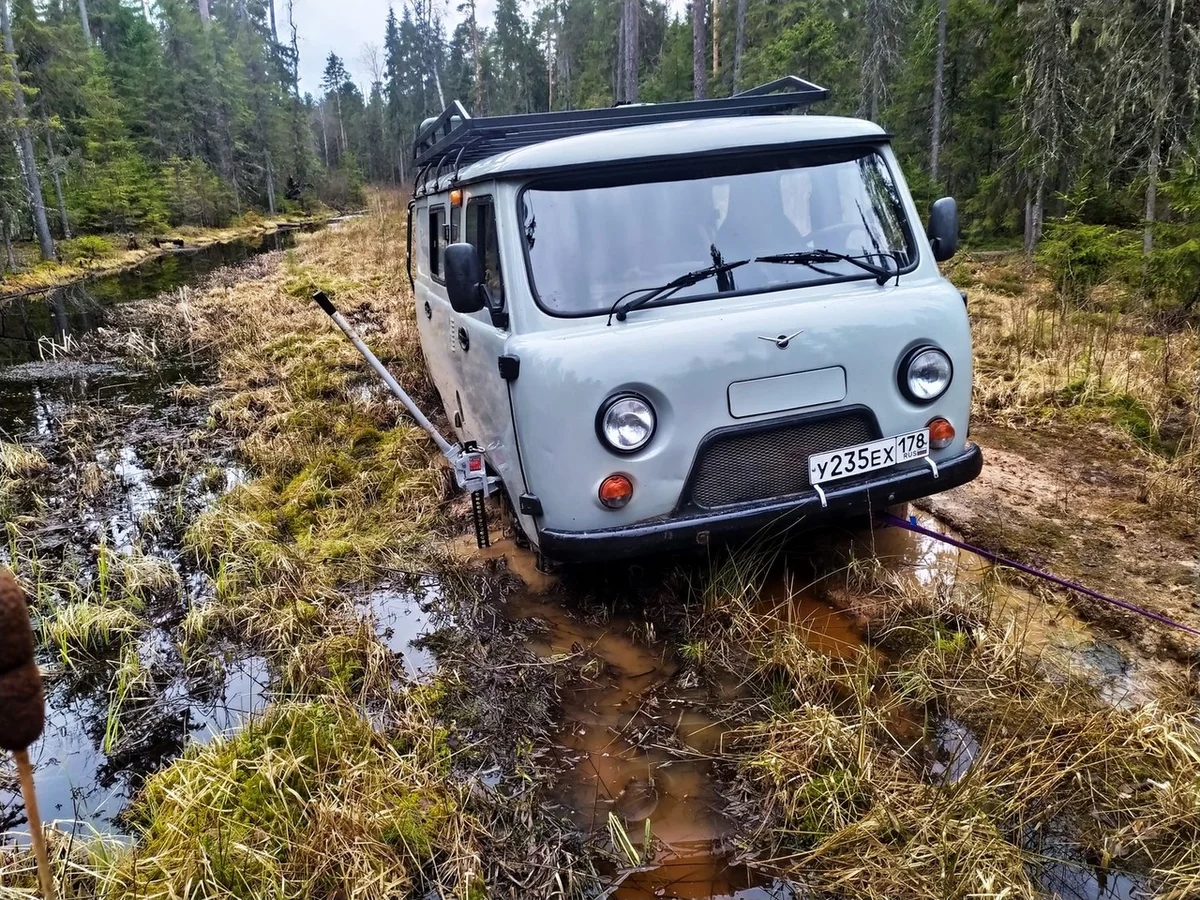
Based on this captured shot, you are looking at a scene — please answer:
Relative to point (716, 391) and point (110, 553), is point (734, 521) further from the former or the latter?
point (110, 553)

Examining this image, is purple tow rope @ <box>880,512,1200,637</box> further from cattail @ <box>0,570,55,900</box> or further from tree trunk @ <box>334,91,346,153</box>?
tree trunk @ <box>334,91,346,153</box>

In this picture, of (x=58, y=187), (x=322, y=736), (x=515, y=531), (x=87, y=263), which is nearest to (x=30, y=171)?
(x=87, y=263)

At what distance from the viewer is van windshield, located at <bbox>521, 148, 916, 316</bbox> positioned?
11.9 ft

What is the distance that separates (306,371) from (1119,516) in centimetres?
846

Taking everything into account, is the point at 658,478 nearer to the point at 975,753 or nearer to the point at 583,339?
the point at 583,339

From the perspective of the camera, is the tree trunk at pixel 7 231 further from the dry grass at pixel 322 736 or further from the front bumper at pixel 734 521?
the front bumper at pixel 734 521

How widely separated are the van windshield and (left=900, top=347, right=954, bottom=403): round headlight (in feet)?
1.69

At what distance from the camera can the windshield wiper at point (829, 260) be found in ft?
12.2

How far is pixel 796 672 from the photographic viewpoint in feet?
10.9

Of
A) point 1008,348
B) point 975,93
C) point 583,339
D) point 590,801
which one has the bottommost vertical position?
point 590,801

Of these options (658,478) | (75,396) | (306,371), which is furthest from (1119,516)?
(75,396)

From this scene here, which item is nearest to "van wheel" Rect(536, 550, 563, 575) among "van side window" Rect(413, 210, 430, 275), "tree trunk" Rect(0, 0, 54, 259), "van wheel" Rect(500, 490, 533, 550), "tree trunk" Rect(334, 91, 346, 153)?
"van wheel" Rect(500, 490, 533, 550)

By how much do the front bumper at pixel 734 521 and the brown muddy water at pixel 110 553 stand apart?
1595mm

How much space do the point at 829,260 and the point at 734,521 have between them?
1.39m
